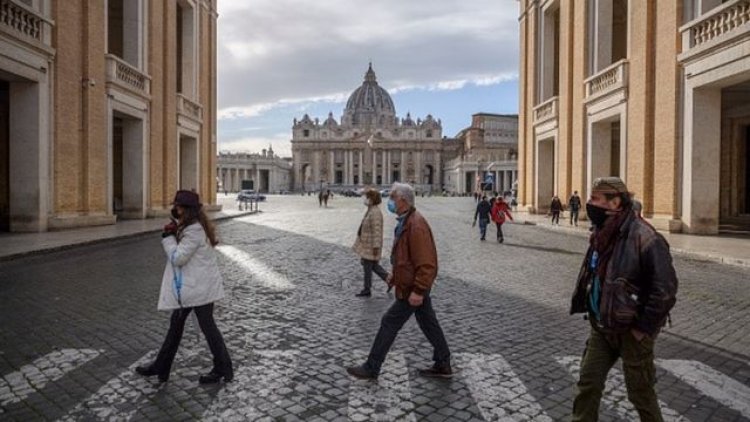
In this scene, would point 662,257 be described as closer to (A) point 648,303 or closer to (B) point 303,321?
(A) point 648,303

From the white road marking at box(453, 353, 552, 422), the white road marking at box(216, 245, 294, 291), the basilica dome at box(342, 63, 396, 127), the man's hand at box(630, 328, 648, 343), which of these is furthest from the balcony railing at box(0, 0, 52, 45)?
the basilica dome at box(342, 63, 396, 127)

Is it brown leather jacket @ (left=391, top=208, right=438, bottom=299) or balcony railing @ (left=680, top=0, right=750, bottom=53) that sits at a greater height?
balcony railing @ (left=680, top=0, right=750, bottom=53)

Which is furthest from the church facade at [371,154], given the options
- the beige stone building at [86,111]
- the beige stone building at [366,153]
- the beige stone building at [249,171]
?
the beige stone building at [86,111]

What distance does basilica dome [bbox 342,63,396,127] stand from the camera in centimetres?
15638

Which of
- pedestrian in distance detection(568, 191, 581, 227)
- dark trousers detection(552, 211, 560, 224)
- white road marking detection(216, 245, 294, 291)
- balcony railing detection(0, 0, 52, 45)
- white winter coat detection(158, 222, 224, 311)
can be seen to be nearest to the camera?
white winter coat detection(158, 222, 224, 311)

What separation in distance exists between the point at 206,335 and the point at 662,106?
55.6ft

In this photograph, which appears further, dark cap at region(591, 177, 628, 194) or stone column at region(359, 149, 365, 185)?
stone column at region(359, 149, 365, 185)

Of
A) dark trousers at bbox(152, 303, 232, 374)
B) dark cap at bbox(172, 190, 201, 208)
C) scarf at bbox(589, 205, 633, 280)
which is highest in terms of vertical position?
dark cap at bbox(172, 190, 201, 208)

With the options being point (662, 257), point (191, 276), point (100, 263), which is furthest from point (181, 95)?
point (662, 257)

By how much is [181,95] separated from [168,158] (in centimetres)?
379

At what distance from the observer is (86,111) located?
59.1ft

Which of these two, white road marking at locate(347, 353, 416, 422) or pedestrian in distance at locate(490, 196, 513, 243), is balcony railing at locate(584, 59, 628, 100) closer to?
pedestrian in distance at locate(490, 196, 513, 243)

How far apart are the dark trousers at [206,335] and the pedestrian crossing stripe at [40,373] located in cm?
87

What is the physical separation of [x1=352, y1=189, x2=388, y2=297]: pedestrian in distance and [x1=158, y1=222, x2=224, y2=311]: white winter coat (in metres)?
3.89
